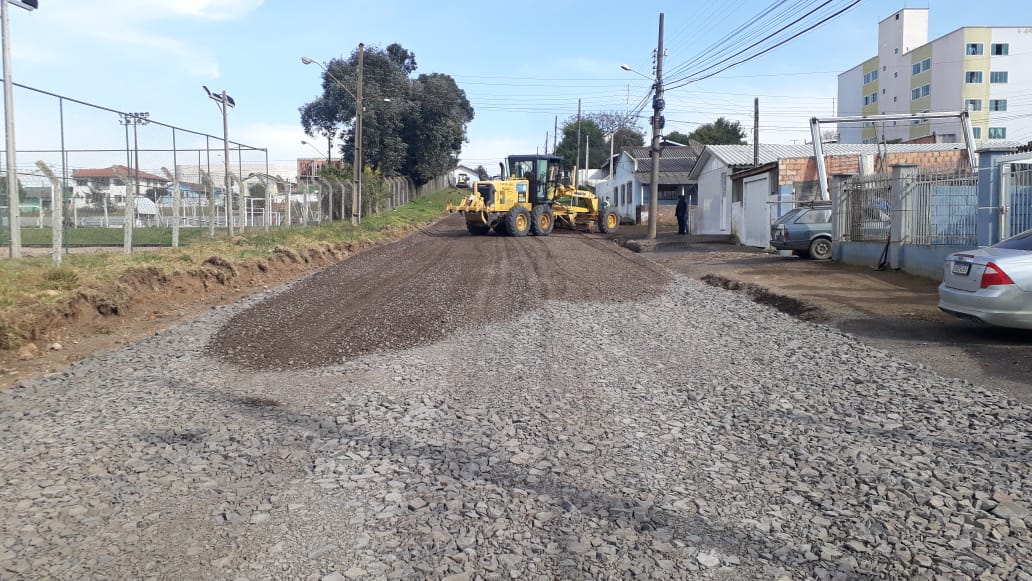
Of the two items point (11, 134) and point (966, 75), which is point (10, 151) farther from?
point (966, 75)

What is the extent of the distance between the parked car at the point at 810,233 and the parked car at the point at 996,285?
1142cm

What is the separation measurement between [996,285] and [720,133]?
8459 cm

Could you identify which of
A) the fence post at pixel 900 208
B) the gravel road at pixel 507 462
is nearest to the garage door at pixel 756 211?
the fence post at pixel 900 208

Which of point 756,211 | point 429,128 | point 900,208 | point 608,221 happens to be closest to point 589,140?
point 429,128

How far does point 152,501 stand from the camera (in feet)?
15.2

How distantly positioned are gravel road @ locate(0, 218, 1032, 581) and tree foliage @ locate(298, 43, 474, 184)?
49.6m

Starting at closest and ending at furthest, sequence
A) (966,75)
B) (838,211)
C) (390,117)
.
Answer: (838,211)
(390,117)
(966,75)

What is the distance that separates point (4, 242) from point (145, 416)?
11.8 metres

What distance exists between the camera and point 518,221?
32.2 meters

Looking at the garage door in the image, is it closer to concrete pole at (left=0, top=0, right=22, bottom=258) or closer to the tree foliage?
concrete pole at (left=0, top=0, right=22, bottom=258)

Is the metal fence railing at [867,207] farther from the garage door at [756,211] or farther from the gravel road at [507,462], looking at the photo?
the gravel road at [507,462]

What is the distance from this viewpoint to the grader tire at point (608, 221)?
3856cm

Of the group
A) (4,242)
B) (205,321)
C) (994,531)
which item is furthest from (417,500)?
(4,242)

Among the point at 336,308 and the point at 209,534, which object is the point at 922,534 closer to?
the point at 209,534
